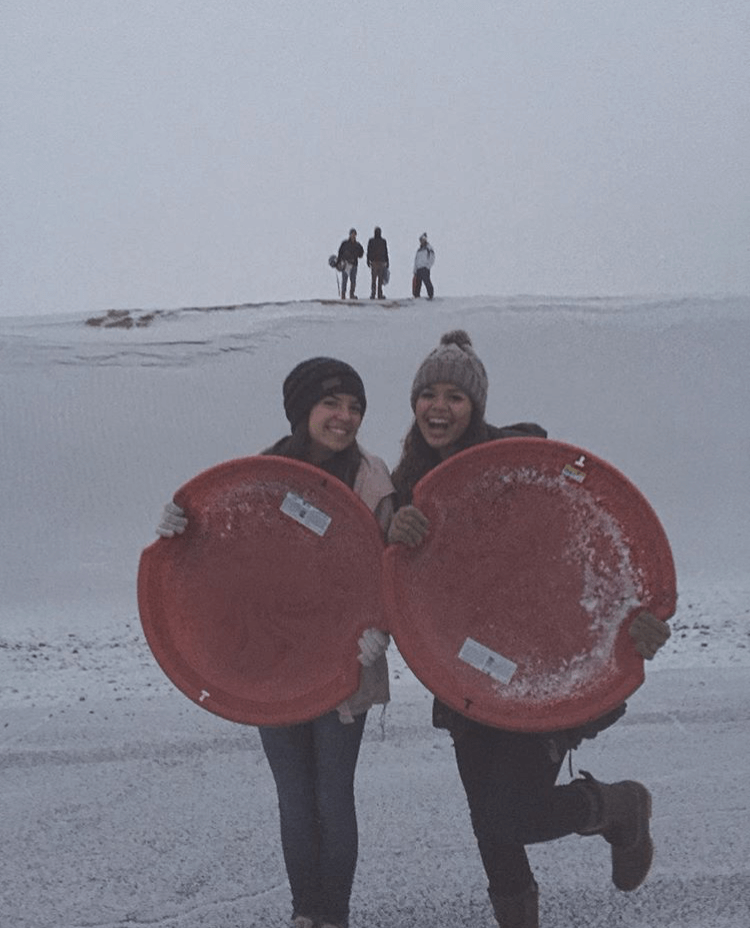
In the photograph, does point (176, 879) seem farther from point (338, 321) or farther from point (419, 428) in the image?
point (338, 321)

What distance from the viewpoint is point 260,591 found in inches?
96.7

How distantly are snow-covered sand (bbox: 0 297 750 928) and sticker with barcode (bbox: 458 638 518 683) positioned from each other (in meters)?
0.89

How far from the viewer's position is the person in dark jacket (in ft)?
7.52

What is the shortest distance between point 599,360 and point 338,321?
5.32 meters

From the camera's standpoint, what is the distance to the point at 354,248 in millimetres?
19172

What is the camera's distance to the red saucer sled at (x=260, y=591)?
7.79 ft

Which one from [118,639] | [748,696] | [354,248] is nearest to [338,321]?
[354,248]

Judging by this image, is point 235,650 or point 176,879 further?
point 176,879

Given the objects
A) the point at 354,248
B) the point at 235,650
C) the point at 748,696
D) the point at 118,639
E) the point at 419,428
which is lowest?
the point at 118,639

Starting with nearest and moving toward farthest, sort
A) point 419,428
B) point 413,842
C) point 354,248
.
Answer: point 419,428 → point 413,842 → point 354,248

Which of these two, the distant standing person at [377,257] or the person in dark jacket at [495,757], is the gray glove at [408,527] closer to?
the person in dark jacket at [495,757]

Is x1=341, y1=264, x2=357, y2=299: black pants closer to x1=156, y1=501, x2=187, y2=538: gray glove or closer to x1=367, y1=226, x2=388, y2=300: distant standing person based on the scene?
x1=367, y1=226, x2=388, y2=300: distant standing person

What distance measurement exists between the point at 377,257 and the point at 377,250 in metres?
0.21

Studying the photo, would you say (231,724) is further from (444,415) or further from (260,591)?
(444,415)
